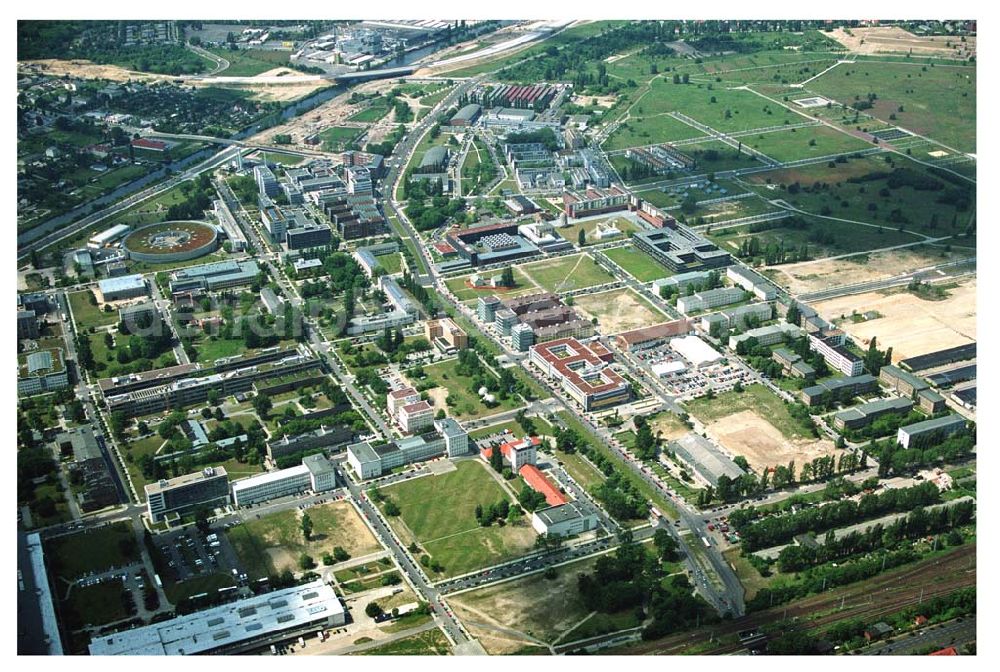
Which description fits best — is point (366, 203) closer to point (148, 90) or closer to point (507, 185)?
point (507, 185)

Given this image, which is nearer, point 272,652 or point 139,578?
point 272,652

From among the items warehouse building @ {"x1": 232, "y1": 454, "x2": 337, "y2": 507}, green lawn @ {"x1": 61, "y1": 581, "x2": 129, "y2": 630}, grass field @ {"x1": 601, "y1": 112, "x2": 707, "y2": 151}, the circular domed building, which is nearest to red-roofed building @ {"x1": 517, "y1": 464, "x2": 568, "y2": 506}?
warehouse building @ {"x1": 232, "y1": 454, "x2": 337, "y2": 507}

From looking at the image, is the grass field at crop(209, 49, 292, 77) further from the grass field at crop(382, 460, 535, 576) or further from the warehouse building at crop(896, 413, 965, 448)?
the warehouse building at crop(896, 413, 965, 448)

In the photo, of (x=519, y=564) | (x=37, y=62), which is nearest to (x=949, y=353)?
(x=519, y=564)

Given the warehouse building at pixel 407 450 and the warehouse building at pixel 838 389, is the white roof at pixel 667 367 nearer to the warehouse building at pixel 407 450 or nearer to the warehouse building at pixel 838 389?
the warehouse building at pixel 838 389

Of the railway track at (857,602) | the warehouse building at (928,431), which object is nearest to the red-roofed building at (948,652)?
the railway track at (857,602)

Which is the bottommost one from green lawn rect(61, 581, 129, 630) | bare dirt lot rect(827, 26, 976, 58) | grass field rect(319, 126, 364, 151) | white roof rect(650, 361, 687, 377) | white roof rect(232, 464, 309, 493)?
white roof rect(650, 361, 687, 377)

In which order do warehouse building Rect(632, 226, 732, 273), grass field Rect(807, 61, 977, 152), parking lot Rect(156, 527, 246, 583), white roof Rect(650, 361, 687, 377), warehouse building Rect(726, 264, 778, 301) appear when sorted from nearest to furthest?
1. parking lot Rect(156, 527, 246, 583)
2. white roof Rect(650, 361, 687, 377)
3. warehouse building Rect(726, 264, 778, 301)
4. warehouse building Rect(632, 226, 732, 273)
5. grass field Rect(807, 61, 977, 152)
